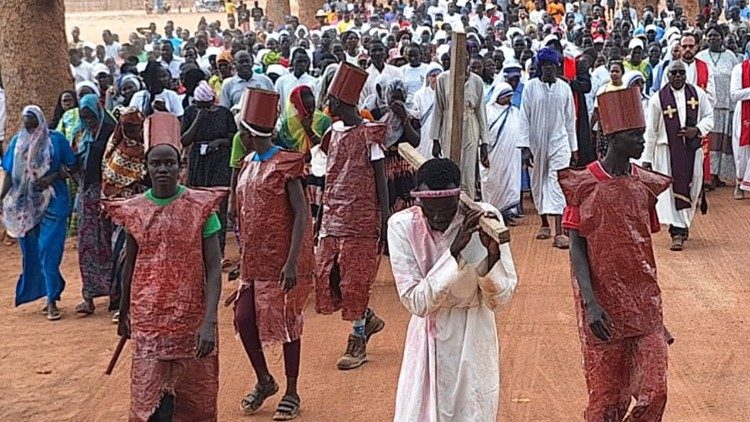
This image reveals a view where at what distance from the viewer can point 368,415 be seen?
6812 millimetres

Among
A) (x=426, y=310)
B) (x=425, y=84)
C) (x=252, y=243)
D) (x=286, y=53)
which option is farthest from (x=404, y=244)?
(x=286, y=53)

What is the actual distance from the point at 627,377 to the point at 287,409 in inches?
88.1

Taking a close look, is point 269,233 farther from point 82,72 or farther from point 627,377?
point 82,72

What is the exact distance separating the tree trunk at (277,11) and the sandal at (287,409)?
25.6 metres

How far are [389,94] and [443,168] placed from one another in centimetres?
490

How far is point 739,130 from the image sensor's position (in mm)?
12961

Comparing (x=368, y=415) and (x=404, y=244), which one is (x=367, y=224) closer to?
(x=368, y=415)

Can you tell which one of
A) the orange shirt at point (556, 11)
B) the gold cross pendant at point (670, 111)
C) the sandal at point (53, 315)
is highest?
the orange shirt at point (556, 11)

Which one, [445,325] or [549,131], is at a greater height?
[549,131]

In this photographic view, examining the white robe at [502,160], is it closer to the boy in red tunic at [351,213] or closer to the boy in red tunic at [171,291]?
the boy in red tunic at [351,213]

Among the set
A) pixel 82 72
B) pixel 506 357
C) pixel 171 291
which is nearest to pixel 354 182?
pixel 506 357

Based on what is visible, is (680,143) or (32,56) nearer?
(680,143)

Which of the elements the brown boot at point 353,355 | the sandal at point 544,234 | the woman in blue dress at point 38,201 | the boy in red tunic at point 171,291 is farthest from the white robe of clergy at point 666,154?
the boy in red tunic at point 171,291

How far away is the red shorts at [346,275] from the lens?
7.28 metres
